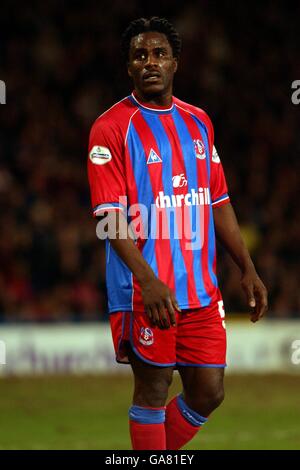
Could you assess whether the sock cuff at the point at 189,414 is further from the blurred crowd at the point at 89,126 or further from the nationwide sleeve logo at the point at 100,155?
the blurred crowd at the point at 89,126

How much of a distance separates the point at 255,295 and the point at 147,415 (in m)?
0.87

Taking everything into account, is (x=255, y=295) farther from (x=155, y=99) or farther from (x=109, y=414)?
(x=109, y=414)

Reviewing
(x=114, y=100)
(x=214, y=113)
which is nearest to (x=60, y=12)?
(x=114, y=100)

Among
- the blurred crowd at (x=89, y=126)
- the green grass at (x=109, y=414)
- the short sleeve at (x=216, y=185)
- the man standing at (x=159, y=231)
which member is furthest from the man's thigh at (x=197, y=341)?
the blurred crowd at (x=89, y=126)

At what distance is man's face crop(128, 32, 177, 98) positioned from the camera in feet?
18.3

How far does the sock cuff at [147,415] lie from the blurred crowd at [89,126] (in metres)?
7.78

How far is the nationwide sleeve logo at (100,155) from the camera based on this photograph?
5516 mm

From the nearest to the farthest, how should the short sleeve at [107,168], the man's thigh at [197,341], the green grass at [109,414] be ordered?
the short sleeve at [107,168] → the man's thigh at [197,341] → the green grass at [109,414]

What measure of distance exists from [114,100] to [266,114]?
226 cm

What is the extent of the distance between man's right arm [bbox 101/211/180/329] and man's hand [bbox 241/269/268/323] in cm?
74

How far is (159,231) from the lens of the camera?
562 cm

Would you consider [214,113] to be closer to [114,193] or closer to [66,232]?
[66,232]

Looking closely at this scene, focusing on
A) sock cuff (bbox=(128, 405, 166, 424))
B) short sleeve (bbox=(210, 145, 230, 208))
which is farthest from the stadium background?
sock cuff (bbox=(128, 405, 166, 424))

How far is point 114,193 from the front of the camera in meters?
5.46
